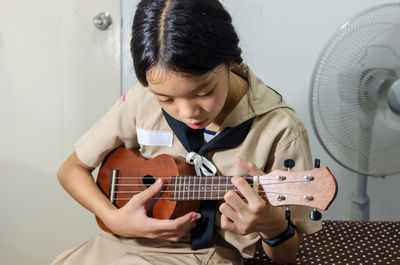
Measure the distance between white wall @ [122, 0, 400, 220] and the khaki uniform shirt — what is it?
596 mm

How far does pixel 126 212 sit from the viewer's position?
1011mm

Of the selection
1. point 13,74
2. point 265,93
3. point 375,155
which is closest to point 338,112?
point 375,155

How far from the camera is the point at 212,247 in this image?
103 cm

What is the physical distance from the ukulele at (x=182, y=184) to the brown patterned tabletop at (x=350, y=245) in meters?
0.34

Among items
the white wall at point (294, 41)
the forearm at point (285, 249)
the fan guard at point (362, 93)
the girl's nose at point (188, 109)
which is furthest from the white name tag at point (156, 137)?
the white wall at point (294, 41)

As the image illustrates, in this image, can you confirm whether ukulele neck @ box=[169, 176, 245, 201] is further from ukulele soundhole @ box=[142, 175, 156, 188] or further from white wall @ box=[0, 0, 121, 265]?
white wall @ box=[0, 0, 121, 265]

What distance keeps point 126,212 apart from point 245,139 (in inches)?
13.7

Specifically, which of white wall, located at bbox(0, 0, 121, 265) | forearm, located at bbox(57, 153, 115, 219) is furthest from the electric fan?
white wall, located at bbox(0, 0, 121, 265)

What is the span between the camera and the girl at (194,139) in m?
0.80

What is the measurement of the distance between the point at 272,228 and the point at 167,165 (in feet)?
0.96

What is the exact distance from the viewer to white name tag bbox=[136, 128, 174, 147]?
3.52 ft

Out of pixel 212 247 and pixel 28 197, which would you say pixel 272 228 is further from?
pixel 28 197

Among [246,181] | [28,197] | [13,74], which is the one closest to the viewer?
[246,181]

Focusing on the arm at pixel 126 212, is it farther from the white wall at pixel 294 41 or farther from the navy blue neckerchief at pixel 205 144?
the white wall at pixel 294 41
